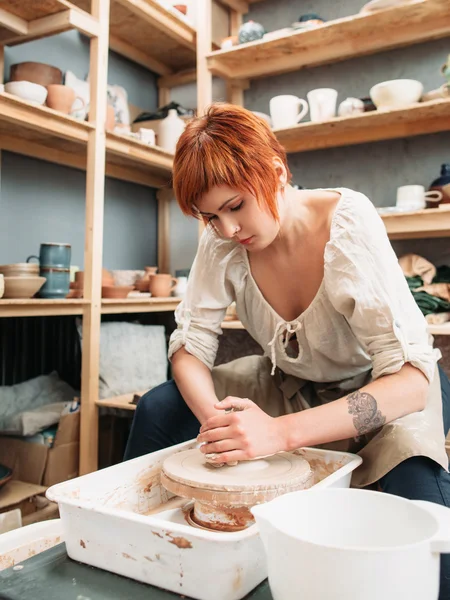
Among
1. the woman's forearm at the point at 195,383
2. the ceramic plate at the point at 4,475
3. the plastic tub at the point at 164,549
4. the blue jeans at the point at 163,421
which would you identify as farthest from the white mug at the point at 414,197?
the ceramic plate at the point at 4,475

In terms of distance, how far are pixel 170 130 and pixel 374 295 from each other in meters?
1.82

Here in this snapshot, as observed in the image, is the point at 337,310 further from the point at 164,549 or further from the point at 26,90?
the point at 26,90

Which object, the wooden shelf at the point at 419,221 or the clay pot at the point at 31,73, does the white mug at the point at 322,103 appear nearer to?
the wooden shelf at the point at 419,221

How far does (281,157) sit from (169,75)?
2.26 meters

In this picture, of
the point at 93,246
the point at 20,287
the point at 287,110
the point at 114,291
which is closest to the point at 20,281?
the point at 20,287

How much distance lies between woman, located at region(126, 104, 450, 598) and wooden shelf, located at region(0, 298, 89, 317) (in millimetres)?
663

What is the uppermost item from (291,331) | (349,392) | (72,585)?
(291,331)

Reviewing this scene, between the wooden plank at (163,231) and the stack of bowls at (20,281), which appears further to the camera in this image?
the wooden plank at (163,231)

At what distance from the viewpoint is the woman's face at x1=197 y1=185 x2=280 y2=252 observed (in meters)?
1.09

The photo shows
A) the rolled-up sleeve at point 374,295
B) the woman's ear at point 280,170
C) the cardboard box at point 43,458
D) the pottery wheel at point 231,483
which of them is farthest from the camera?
the cardboard box at point 43,458

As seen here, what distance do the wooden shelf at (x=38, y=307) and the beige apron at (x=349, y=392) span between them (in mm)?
741

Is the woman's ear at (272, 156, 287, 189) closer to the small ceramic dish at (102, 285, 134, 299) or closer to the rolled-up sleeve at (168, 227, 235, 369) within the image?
the rolled-up sleeve at (168, 227, 235, 369)

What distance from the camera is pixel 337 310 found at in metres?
1.17

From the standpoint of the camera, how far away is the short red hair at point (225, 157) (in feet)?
3.52
